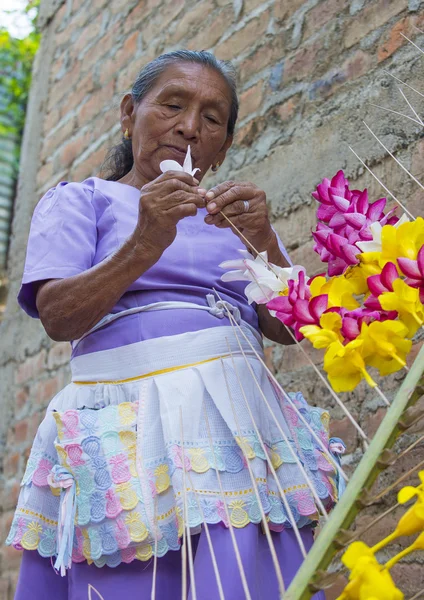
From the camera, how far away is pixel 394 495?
1.65 meters

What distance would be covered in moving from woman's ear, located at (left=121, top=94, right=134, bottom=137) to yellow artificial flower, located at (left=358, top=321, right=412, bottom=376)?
0.99 metres

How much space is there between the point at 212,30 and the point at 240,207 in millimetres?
1675

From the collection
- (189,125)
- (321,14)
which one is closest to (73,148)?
(321,14)

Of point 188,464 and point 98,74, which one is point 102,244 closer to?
point 188,464

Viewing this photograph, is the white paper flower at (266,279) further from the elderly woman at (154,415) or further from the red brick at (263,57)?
the red brick at (263,57)

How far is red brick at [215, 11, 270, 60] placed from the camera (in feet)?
8.10

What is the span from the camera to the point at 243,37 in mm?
2553

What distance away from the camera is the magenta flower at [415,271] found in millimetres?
781

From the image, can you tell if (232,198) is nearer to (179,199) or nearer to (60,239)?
(179,199)

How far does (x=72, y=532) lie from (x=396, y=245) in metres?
0.63

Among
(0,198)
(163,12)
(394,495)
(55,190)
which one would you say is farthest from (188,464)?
(0,198)

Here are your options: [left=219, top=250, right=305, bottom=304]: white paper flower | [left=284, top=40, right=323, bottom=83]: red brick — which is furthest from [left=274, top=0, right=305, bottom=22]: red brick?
[left=219, top=250, right=305, bottom=304]: white paper flower

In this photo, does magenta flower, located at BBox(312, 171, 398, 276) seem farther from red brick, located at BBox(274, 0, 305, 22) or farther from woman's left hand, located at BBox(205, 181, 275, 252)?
red brick, located at BBox(274, 0, 305, 22)

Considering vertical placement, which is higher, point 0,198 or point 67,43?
point 67,43
